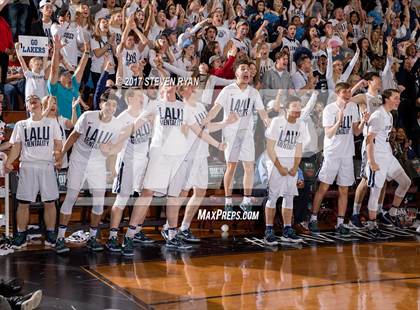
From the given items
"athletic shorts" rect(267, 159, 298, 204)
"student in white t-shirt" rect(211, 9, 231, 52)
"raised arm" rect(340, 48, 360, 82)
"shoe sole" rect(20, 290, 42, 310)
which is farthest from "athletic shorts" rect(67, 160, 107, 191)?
"raised arm" rect(340, 48, 360, 82)

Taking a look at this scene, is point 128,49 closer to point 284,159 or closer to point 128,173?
point 128,173

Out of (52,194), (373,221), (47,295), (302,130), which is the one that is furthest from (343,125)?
(47,295)

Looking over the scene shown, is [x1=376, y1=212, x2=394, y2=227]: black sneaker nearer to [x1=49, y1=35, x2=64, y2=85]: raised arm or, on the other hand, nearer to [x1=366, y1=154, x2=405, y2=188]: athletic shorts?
[x1=366, y1=154, x2=405, y2=188]: athletic shorts

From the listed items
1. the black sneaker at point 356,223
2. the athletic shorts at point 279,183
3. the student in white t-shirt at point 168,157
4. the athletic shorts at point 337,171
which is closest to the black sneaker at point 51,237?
the student in white t-shirt at point 168,157

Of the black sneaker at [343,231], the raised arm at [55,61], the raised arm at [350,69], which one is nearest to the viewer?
the raised arm at [55,61]

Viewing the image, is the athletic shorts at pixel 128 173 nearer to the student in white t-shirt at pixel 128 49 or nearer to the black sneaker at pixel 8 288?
the student in white t-shirt at pixel 128 49

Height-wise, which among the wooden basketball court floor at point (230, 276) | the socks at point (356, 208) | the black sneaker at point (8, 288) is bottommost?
the wooden basketball court floor at point (230, 276)

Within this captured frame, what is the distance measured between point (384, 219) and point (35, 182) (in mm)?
5062

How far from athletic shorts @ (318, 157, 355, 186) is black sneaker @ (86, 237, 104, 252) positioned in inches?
121

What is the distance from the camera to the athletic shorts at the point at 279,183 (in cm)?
897

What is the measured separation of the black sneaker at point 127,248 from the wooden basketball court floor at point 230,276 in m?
0.11

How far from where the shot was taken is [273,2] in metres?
12.9

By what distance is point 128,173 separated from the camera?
838 centimetres

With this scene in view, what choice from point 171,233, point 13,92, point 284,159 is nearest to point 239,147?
point 284,159
